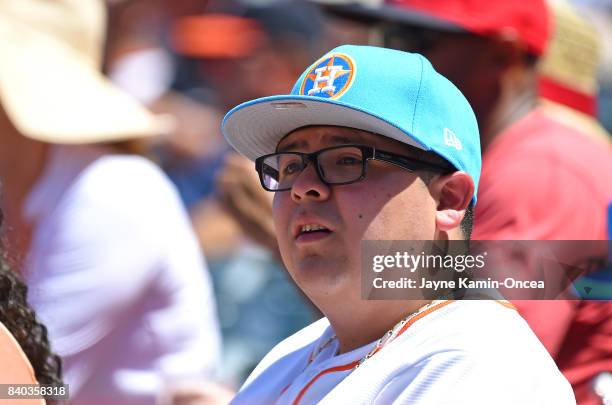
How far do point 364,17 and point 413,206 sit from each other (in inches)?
66.9

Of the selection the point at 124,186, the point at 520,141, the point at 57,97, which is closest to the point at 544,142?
the point at 520,141

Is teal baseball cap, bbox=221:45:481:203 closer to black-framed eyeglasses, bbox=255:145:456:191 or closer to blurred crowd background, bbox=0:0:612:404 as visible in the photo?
black-framed eyeglasses, bbox=255:145:456:191

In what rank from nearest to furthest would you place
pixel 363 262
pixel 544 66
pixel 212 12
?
pixel 363 262, pixel 544 66, pixel 212 12

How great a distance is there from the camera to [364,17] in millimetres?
3396

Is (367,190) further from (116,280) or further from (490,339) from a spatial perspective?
(116,280)

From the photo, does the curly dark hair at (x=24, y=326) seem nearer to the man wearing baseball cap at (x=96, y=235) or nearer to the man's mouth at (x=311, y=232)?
the man's mouth at (x=311, y=232)

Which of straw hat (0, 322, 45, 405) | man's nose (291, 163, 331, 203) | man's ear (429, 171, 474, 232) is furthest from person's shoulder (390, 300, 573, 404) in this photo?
straw hat (0, 322, 45, 405)

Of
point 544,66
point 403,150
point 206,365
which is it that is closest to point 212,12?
point 544,66

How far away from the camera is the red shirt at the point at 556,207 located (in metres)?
2.48

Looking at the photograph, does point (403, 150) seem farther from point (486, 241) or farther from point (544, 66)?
point (544, 66)

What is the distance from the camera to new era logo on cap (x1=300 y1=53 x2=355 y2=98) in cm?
181

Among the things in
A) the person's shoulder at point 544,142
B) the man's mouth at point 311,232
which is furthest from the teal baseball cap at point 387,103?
the person's shoulder at point 544,142

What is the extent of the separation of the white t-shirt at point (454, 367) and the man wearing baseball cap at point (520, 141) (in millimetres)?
785

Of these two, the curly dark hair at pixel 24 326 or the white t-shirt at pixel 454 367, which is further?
the curly dark hair at pixel 24 326
